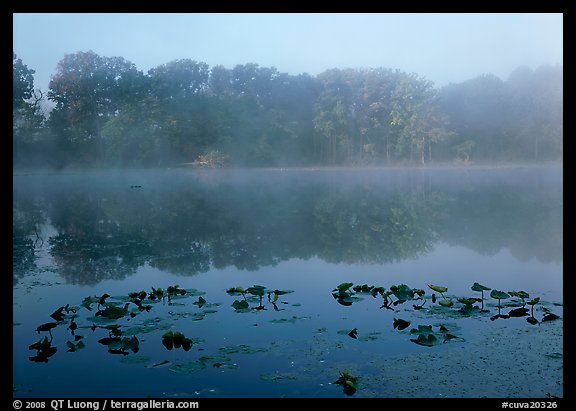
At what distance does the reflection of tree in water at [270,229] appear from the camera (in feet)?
27.6

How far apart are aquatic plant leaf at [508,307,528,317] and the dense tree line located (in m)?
40.1

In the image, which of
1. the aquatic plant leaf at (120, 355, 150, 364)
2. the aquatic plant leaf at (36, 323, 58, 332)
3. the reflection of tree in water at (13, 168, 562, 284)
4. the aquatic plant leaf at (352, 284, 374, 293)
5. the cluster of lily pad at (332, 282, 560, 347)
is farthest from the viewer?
the reflection of tree in water at (13, 168, 562, 284)

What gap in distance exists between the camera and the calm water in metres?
3.98

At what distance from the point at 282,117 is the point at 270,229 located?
36.9m

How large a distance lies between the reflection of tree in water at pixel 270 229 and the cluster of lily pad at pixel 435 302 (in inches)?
83.4

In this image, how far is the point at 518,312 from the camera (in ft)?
17.3

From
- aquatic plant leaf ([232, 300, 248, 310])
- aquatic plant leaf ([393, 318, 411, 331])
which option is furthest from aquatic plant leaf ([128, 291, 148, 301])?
aquatic plant leaf ([393, 318, 411, 331])

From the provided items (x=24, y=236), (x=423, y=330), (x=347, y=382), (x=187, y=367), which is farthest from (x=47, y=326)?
(x=24, y=236)

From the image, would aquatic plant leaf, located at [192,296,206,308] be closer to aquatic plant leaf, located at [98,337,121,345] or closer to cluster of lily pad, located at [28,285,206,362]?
cluster of lily pad, located at [28,285,206,362]

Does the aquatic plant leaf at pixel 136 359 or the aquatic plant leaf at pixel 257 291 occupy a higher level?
the aquatic plant leaf at pixel 257 291

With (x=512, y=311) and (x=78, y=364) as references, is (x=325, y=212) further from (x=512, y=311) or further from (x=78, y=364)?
(x=78, y=364)

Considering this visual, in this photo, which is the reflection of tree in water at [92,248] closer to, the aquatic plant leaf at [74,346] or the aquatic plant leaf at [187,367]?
the aquatic plant leaf at [74,346]

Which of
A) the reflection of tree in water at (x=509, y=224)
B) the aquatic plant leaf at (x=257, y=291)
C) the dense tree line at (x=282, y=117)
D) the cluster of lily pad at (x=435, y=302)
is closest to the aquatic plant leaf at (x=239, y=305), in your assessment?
the aquatic plant leaf at (x=257, y=291)
